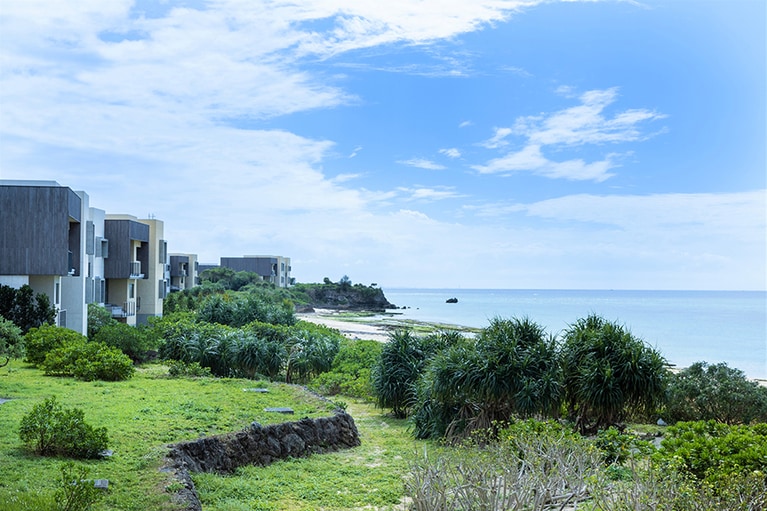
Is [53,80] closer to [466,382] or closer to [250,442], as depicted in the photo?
[250,442]

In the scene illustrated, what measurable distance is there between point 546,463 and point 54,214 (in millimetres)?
19938

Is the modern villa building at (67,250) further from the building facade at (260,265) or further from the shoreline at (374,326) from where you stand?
the building facade at (260,265)

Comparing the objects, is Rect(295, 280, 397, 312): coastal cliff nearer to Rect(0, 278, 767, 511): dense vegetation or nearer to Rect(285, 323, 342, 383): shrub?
Rect(285, 323, 342, 383): shrub

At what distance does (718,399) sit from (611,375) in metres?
4.94

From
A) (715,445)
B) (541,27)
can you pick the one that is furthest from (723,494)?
(541,27)

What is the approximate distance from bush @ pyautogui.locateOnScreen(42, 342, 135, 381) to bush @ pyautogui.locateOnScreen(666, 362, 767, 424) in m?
12.3

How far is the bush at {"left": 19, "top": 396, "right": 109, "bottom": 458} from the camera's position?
25.1ft

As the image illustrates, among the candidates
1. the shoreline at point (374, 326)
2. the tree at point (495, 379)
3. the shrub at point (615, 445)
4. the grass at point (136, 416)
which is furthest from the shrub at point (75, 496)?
the shoreline at point (374, 326)

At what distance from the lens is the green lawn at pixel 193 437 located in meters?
7.02

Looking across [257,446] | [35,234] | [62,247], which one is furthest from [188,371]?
[35,234]

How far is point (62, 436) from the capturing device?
7660mm

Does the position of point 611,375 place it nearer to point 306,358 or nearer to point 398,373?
point 398,373

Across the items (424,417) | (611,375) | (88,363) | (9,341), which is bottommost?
(424,417)

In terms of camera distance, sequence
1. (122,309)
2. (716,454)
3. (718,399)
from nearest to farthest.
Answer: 1. (716,454)
2. (718,399)
3. (122,309)
